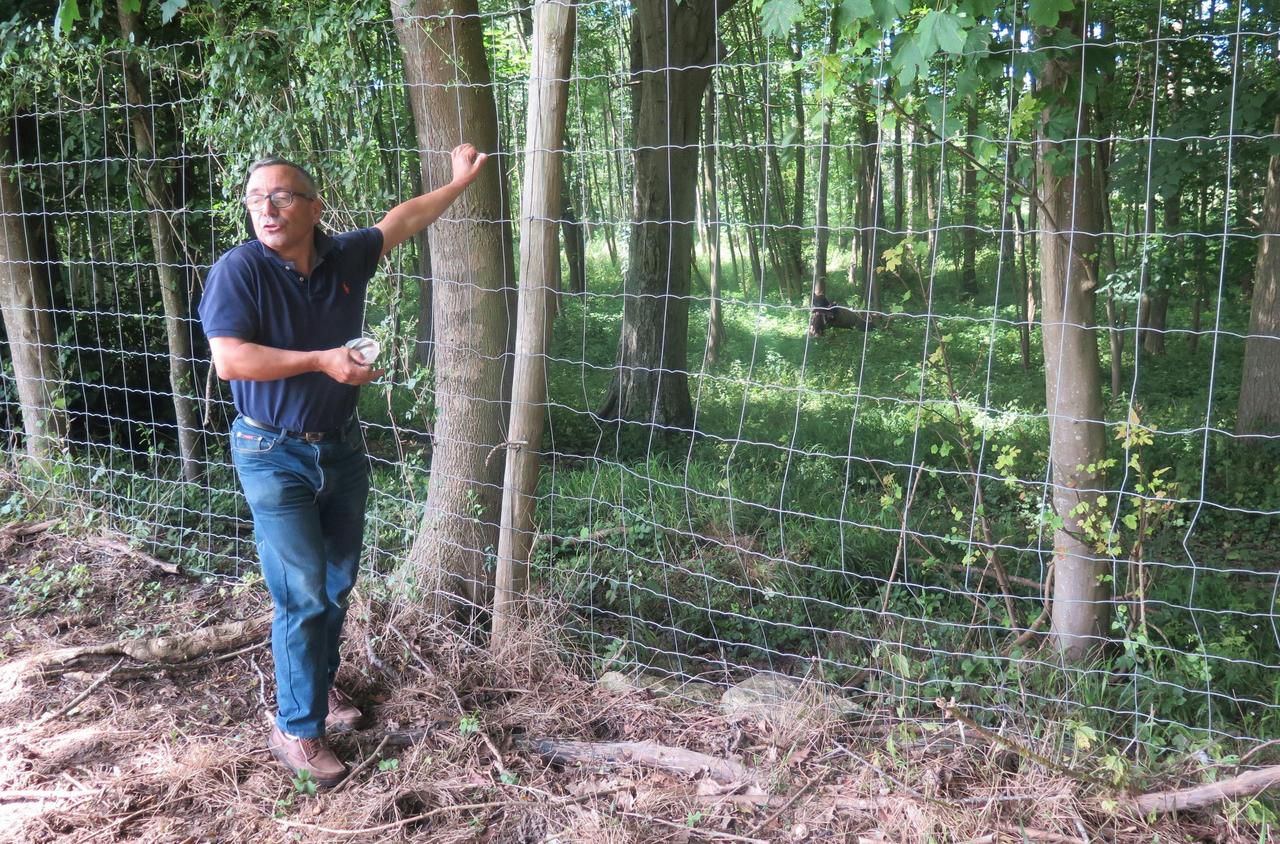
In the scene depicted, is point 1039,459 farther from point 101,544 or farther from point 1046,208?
point 101,544

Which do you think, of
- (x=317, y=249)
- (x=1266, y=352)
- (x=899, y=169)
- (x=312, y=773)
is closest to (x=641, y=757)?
(x=312, y=773)

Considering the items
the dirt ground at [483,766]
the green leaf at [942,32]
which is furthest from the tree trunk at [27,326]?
the green leaf at [942,32]

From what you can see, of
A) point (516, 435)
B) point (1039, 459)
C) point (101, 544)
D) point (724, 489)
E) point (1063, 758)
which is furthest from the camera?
point (1039, 459)

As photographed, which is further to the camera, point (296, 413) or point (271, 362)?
point (296, 413)

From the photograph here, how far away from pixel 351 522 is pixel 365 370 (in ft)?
2.72

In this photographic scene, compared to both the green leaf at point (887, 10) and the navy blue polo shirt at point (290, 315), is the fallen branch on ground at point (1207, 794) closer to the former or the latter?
the green leaf at point (887, 10)

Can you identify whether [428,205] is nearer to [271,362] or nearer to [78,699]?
[271,362]

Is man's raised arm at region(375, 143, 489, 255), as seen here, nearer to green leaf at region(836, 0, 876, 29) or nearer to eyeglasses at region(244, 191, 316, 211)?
eyeglasses at region(244, 191, 316, 211)

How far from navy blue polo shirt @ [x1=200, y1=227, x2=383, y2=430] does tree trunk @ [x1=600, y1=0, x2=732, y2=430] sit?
15.1 feet

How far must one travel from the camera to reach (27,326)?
Answer: 19.3 feet

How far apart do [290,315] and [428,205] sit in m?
0.77

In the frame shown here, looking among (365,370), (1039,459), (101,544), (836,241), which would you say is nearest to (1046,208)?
(365,370)

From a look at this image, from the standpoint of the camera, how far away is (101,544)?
514 cm

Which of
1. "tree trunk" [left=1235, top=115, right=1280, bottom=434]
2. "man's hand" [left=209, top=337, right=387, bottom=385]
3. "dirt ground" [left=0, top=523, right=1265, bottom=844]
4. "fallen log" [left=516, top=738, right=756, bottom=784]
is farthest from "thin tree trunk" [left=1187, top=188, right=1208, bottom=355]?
"man's hand" [left=209, top=337, right=387, bottom=385]
